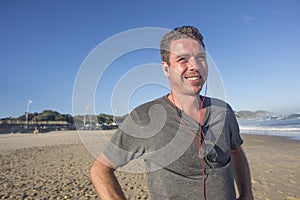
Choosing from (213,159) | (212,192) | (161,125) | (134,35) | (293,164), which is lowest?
(293,164)

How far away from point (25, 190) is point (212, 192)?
5.20 meters

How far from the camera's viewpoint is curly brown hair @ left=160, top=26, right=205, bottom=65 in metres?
1.47

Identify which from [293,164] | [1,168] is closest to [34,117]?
[1,168]

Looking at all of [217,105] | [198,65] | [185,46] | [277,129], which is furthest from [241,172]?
[277,129]

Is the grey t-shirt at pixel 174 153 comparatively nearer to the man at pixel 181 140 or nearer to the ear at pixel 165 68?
the man at pixel 181 140

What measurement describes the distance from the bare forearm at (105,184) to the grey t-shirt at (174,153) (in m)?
0.09

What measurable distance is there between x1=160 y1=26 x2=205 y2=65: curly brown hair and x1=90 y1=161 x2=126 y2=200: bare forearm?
86 centimetres

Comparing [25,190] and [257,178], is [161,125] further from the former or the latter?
[257,178]

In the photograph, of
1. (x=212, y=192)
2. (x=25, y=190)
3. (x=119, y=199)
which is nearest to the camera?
(x=119, y=199)

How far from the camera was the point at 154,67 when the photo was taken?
172cm

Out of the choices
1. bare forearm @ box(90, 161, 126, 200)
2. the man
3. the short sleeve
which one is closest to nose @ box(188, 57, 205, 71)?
the man

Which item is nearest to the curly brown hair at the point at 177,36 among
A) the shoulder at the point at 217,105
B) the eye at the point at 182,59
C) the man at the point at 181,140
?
the man at the point at 181,140

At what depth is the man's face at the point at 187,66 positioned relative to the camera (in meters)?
1.39

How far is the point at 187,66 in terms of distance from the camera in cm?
139
